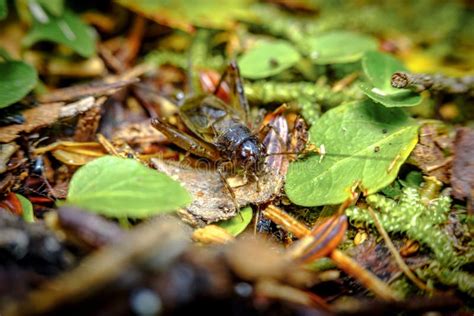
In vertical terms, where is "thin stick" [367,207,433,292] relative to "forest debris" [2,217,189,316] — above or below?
below

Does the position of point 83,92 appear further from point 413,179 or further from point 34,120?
point 413,179

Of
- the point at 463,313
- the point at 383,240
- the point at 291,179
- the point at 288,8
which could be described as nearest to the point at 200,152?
the point at 291,179

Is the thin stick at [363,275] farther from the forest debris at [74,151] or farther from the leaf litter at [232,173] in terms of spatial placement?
the forest debris at [74,151]

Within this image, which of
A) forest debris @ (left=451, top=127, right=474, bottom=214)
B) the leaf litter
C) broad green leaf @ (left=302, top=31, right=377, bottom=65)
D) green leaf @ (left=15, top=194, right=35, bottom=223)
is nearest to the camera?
the leaf litter

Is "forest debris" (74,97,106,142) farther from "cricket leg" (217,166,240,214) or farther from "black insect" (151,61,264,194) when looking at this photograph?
"cricket leg" (217,166,240,214)

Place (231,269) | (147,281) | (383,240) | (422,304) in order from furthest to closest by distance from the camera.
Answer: (383,240) → (422,304) → (231,269) → (147,281)

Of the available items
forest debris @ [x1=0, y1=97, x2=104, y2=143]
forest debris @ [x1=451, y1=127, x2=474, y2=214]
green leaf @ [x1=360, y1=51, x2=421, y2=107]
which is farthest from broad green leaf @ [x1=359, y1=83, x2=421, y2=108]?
forest debris @ [x1=0, y1=97, x2=104, y2=143]

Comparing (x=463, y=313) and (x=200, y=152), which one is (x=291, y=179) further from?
(x=463, y=313)
